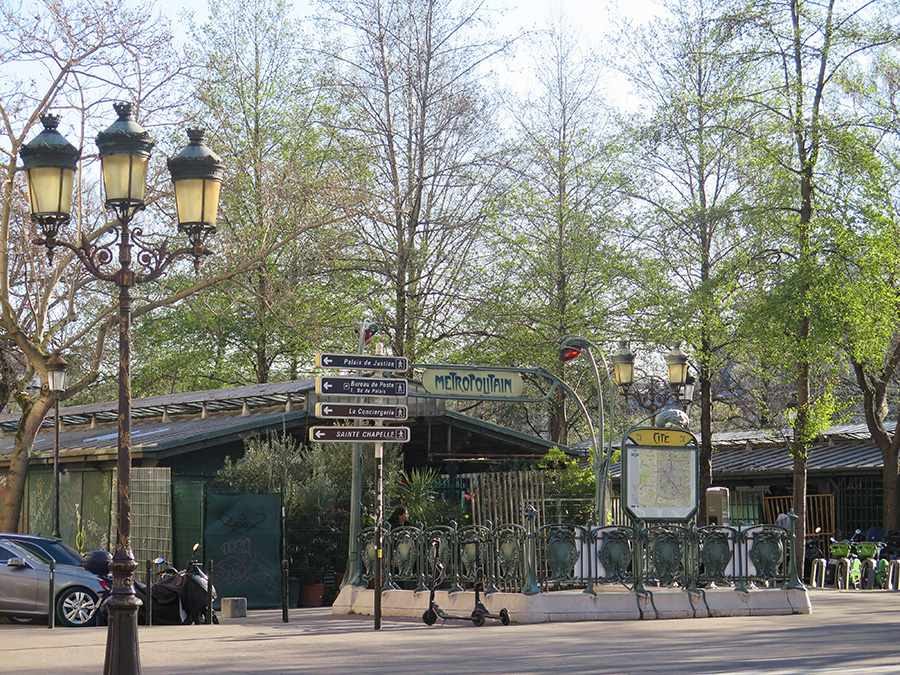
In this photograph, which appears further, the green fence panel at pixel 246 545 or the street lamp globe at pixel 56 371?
the street lamp globe at pixel 56 371

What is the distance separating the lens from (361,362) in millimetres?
14336

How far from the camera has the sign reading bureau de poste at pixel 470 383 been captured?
53.4ft

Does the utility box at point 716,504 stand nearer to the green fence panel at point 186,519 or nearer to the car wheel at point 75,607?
the green fence panel at point 186,519

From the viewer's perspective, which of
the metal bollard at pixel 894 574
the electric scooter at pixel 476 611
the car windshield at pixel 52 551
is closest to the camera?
the electric scooter at pixel 476 611

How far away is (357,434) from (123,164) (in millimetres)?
5532

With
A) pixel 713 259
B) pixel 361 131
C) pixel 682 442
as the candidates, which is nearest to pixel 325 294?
pixel 361 131

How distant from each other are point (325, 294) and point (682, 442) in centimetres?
1798

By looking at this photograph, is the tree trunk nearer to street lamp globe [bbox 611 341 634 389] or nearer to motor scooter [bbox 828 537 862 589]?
street lamp globe [bbox 611 341 634 389]

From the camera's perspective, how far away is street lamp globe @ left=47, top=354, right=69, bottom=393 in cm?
2094

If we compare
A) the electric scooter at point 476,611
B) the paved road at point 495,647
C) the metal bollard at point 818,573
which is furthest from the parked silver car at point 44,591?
the metal bollard at point 818,573

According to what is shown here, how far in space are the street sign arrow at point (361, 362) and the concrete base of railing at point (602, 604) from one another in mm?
3318

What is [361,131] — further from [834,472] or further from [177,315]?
[834,472]

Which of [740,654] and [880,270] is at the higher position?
[880,270]

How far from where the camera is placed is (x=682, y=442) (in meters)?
16.4
